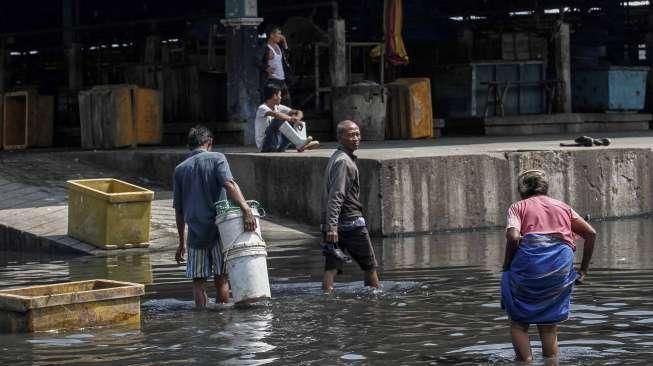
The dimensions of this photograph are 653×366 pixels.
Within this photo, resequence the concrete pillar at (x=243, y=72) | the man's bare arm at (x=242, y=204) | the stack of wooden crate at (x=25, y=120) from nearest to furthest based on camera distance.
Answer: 1. the man's bare arm at (x=242, y=204)
2. the concrete pillar at (x=243, y=72)
3. the stack of wooden crate at (x=25, y=120)

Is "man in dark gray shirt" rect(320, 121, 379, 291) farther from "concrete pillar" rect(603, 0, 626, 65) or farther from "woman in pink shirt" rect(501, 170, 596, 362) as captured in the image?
"concrete pillar" rect(603, 0, 626, 65)

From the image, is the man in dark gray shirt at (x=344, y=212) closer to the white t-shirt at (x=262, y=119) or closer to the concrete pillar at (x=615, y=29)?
the white t-shirt at (x=262, y=119)

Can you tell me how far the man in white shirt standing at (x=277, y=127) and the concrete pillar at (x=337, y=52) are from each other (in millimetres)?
5172

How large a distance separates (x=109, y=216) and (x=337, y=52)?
9588 millimetres

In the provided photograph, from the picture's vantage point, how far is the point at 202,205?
1278 centimetres

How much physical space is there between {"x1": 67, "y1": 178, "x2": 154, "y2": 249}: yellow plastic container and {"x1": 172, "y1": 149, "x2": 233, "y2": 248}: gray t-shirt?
4.98 meters

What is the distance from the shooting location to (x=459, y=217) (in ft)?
63.7

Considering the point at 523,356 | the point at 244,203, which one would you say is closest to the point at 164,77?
the point at 244,203

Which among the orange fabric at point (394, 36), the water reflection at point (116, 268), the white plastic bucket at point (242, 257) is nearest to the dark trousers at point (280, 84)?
the orange fabric at point (394, 36)

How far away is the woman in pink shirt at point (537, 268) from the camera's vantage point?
9.58m

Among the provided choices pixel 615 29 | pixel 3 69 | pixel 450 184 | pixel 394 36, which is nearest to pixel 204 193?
pixel 450 184

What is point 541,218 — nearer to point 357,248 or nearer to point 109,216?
point 357,248

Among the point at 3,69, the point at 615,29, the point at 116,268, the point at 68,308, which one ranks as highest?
the point at 615,29

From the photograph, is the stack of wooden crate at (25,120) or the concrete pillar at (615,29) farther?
the concrete pillar at (615,29)
